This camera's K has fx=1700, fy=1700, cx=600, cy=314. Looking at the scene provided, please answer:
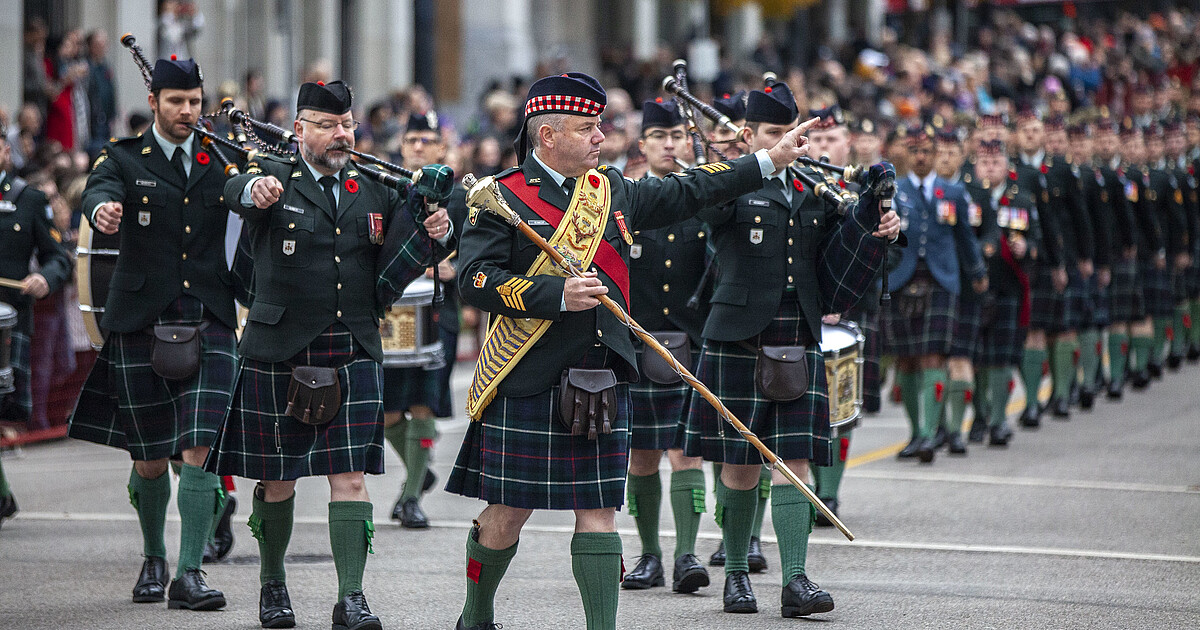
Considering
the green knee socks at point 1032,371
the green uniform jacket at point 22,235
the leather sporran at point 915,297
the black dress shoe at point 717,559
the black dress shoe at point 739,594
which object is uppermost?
the green uniform jacket at point 22,235

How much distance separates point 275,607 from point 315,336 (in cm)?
96

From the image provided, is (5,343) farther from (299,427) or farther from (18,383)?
(299,427)

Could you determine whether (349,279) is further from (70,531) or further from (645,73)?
(645,73)

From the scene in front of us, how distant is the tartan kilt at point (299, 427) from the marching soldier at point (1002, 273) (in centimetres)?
582

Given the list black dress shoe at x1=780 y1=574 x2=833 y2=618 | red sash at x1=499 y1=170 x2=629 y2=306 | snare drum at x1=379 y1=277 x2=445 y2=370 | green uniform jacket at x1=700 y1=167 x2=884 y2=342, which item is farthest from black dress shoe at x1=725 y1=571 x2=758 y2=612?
snare drum at x1=379 y1=277 x2=445 y2=370

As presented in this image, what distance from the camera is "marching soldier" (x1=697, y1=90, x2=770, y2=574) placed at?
7.01 meters

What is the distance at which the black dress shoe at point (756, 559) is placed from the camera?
714 cm

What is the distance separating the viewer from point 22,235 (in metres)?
8.44

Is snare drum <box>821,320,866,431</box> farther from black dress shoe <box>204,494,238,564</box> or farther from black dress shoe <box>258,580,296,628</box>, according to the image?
black dress shoe <box>204,494,238,564</box>

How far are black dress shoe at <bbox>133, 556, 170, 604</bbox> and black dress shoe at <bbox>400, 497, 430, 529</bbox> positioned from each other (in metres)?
1.74

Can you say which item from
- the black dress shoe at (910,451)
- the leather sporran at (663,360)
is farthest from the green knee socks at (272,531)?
the black dress shoe at (910,451)

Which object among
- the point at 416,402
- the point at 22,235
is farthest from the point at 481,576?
the point at 22,235

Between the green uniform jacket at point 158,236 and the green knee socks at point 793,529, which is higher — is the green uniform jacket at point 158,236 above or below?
above

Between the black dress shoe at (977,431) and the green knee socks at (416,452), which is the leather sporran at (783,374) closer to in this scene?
the green knee socks at (416,452)
